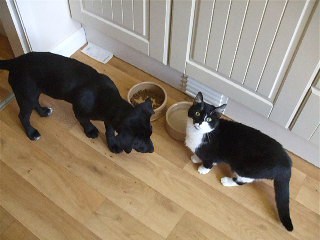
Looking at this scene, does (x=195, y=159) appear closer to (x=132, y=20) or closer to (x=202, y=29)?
(x=202, y=29)

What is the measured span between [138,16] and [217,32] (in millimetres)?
395

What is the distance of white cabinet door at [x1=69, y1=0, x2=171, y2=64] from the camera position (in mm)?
1478

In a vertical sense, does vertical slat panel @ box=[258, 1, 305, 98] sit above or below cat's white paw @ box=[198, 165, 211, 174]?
above

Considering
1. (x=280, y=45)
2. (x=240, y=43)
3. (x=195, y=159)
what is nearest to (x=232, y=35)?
(x=240, y=43)

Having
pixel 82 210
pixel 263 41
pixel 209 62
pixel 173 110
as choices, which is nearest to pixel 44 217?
pixel 82 210

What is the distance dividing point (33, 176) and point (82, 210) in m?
0.28

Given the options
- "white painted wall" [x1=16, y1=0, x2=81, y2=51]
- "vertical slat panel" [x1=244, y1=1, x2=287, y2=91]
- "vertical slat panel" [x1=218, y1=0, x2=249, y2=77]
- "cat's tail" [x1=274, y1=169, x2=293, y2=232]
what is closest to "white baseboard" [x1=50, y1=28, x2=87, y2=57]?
"white painted wall" [x1=16, y1=0, x2=81, y2=51]

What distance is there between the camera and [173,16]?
142cm

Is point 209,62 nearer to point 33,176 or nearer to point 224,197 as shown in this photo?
point 224,197

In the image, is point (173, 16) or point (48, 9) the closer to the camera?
point (173, 16)

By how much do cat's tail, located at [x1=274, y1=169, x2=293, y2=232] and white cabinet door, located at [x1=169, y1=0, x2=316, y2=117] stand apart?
29 cm

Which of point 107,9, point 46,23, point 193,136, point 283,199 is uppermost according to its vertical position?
point 107,9

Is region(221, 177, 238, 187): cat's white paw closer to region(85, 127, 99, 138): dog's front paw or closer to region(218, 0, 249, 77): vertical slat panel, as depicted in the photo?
region(218, 0, 249, 77): vertical slat panel

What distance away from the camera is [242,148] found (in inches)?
52.6
